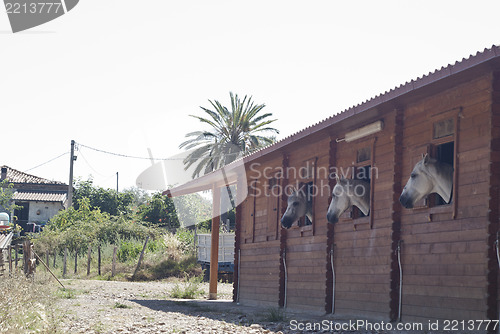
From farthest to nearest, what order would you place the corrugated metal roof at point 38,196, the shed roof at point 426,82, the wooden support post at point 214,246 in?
the corrugated metal roof at point 38,196 < the wooden support post at point 214,246 < the shed roof at point 426,82

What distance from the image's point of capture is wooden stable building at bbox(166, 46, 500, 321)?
861 cm

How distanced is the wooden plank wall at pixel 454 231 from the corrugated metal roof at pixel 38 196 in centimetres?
4542

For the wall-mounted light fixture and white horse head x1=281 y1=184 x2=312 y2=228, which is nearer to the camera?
the wall-mounted light fixture

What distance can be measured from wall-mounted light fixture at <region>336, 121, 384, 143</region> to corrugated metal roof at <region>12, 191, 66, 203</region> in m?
43.2

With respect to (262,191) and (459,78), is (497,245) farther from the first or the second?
(262,191)

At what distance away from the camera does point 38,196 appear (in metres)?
52.7

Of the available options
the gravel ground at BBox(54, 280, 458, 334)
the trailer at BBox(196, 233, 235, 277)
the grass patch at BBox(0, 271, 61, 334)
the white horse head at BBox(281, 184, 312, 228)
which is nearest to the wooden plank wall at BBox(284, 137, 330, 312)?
the white horse head at BBox(281, 184, 312, 228)

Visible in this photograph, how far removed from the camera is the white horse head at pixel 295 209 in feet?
45.7

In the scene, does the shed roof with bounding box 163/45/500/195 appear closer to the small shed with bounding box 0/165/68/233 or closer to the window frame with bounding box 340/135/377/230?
the window frame with bounding box 340/135/377/230

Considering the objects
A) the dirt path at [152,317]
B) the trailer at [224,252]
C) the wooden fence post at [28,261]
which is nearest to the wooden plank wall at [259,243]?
the dirt path at [152,317]

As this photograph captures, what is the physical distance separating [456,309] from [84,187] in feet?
154

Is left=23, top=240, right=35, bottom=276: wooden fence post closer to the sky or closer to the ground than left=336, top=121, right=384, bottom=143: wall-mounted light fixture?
closer to the ground

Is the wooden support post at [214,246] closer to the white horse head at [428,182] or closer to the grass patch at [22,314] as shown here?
the grass patch at [22,314]

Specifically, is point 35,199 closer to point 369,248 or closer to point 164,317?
point 164,317
